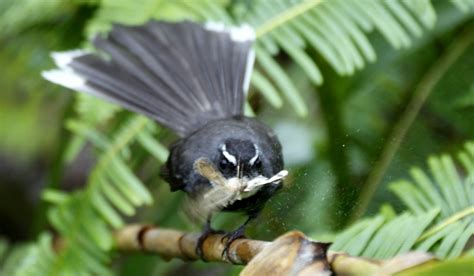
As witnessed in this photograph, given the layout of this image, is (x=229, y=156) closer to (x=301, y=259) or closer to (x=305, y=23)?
(x=305, y=23)

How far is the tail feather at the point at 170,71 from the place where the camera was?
2410 mm

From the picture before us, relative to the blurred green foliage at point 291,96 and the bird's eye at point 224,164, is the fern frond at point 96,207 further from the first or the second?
the bird's eye at point 224,164

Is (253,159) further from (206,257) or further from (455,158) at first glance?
(455,158)

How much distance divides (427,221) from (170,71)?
1.12 m

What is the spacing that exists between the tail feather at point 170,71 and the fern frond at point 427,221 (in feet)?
2.42

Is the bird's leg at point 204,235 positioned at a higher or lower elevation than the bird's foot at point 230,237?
higher

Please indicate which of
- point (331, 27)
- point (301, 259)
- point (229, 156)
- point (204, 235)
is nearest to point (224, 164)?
point (229, 156)

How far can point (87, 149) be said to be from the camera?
452cm

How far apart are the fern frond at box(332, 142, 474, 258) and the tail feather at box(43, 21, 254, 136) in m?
0.74

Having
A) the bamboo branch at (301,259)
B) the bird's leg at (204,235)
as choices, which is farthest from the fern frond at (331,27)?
the bamboo branch at (301,259)

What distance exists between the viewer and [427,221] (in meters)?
1.51

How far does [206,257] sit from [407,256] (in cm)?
88

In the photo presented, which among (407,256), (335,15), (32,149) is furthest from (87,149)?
(407,256)

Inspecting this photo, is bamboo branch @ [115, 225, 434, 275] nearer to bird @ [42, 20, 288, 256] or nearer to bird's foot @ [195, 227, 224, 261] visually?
bird's foot @ [195, 227, 224, 261]
